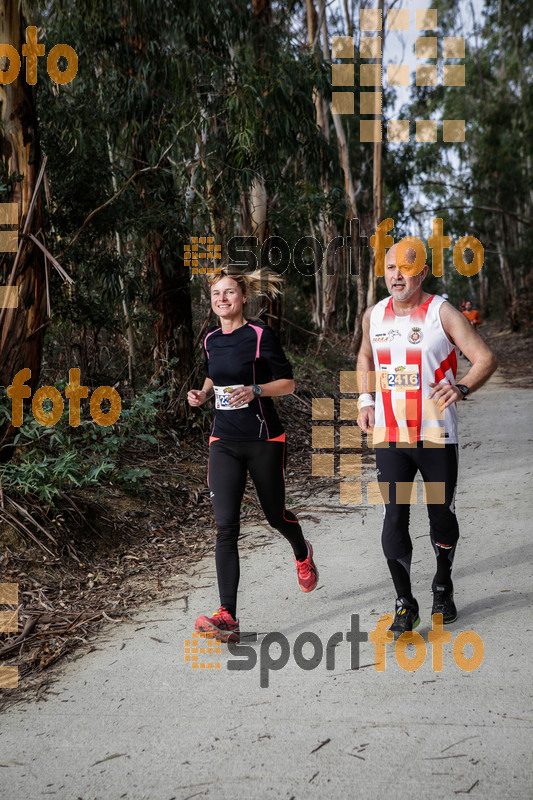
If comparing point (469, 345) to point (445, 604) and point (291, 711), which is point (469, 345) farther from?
point (291, 711)

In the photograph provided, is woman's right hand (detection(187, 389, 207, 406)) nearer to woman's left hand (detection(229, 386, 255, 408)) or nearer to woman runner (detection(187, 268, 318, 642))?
woman runner (detection(187, 268, 318, 642))

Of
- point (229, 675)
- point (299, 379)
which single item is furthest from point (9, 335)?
point (299, 379)

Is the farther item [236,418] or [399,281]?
[236,418]

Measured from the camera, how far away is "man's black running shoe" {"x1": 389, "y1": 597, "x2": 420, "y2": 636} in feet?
13.1

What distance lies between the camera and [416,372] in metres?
3.91

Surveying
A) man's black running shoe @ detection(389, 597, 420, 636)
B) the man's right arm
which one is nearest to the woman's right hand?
the man's right arm

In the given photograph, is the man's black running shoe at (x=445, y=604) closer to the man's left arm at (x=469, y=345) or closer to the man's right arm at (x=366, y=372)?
A: the man's right arm at (x=366, y=372)

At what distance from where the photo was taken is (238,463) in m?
4.20

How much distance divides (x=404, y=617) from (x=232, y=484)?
1.13 metres

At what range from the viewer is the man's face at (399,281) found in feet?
12.7

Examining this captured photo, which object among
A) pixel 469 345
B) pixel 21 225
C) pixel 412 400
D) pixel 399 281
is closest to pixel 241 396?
pixel 412 400

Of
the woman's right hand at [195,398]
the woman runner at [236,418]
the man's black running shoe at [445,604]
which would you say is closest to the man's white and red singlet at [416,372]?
the woman runner at [236,418]

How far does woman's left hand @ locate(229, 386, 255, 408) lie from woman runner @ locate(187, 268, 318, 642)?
4 centimetres

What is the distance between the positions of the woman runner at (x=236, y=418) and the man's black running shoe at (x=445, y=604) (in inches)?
40.2
